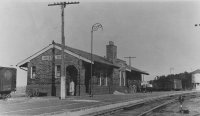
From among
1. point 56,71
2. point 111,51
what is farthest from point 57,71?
point 111,51

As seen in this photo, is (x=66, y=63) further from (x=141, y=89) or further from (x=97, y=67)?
(x=141, y=89)

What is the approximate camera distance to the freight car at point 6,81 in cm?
2561

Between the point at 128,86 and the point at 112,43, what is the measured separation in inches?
341

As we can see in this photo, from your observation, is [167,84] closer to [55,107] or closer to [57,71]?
[57,71]

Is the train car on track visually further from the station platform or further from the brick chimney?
the station platform

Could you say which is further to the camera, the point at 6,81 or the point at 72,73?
the point at 72,73

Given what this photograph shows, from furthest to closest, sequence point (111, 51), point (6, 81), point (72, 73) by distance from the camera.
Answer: point (111, 51) < point (72, 73) < point (6, 81)

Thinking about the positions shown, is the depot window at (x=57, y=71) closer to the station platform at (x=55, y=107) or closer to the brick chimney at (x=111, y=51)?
the brick chimney at (x=111, y=51)

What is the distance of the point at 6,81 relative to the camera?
86.4 ft

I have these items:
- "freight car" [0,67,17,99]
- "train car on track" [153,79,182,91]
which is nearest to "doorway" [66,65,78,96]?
"freight car" [0,67,17,99]

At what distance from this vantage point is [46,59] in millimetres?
34531

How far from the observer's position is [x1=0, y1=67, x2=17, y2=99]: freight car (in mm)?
25609

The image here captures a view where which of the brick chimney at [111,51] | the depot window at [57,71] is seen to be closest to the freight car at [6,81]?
the depot window at [57,71]

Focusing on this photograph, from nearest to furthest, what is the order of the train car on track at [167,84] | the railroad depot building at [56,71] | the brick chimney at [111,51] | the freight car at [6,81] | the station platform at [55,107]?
the station platform at [55,107]
the freight car at [6,81]
the railroad depot building at [56,71]
the brick chimney at [111,51]
the train car on track at [167,84]
